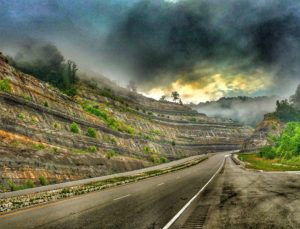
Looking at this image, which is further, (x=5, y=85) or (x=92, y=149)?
(x=92, y=149)

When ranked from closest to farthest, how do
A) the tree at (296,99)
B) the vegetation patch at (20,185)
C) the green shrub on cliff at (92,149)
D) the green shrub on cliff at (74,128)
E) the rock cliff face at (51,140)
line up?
the vegetation patch at (20,185)
the rock cliff face at (51,140)
the green shrub on cliff at (92,149)
the green shrub on cliff at (74,128)
the tree at (296,99)

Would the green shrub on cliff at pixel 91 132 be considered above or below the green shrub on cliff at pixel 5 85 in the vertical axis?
below

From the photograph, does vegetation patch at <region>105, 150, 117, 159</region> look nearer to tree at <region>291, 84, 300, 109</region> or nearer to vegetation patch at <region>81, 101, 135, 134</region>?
vegetation patch at <region>81, 101, 135, 134</region>

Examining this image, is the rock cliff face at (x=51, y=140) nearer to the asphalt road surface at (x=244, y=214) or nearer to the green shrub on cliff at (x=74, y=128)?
the green shrub on cliff at (x=74, y=128)

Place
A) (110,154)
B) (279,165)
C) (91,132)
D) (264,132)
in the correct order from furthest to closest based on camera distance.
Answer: (264,132) → (91,132) → (279,165) → (110,154)

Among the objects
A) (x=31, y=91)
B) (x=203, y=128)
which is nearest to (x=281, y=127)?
(x=203, y=128)

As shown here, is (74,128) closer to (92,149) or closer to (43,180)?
(92,149)

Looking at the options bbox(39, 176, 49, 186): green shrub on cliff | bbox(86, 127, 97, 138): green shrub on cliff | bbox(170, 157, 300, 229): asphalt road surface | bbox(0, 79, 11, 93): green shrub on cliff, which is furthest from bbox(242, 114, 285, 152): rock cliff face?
bbox(170, 157, 300, 229): asphalt road surface

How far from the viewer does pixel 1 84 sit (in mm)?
42594

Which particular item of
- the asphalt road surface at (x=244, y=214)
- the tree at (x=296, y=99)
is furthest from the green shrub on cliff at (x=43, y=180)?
the tree at (x=296, y=99)

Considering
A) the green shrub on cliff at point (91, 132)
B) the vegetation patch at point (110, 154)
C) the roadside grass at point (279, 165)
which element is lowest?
the roadside grass at point (279, 165)

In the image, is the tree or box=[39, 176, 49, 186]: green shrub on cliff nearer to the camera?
box=[39, 176, 49, 186]: green shrub on cliff

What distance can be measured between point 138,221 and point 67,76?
106729mm

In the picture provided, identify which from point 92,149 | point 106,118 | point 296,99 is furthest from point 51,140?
point 296,99
